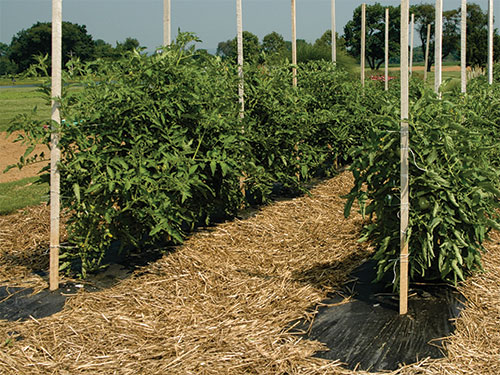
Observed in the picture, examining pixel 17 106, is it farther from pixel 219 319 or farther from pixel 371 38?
pixel 371 38

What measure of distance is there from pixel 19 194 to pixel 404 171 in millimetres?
5588

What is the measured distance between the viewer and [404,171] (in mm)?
3402

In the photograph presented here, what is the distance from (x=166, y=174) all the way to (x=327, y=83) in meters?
4.27

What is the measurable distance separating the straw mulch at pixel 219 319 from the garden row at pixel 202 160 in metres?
0.35

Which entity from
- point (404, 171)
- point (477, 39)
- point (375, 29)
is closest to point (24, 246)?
point (404, 171)

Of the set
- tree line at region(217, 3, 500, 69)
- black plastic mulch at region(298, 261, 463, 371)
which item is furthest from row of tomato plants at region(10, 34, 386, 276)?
tree line at region(217, 3, 500, 69)

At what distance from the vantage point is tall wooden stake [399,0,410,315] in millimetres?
3363

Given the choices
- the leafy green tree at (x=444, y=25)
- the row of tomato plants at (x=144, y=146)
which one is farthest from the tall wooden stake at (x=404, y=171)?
the leafy green tree at (x=444, y=25)

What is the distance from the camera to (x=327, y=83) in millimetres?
7820

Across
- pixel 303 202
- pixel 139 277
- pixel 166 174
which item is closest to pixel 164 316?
pixel 139 277

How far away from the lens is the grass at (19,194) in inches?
258

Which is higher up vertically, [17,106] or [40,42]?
[40,42]

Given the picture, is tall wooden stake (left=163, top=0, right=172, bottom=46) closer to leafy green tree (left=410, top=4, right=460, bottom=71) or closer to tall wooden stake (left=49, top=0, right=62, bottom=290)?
tall wooden stake (left=49, top=0, right=62, bottom=290)

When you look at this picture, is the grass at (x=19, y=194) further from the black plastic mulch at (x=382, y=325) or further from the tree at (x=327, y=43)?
the tree at (x=327, y=43)
